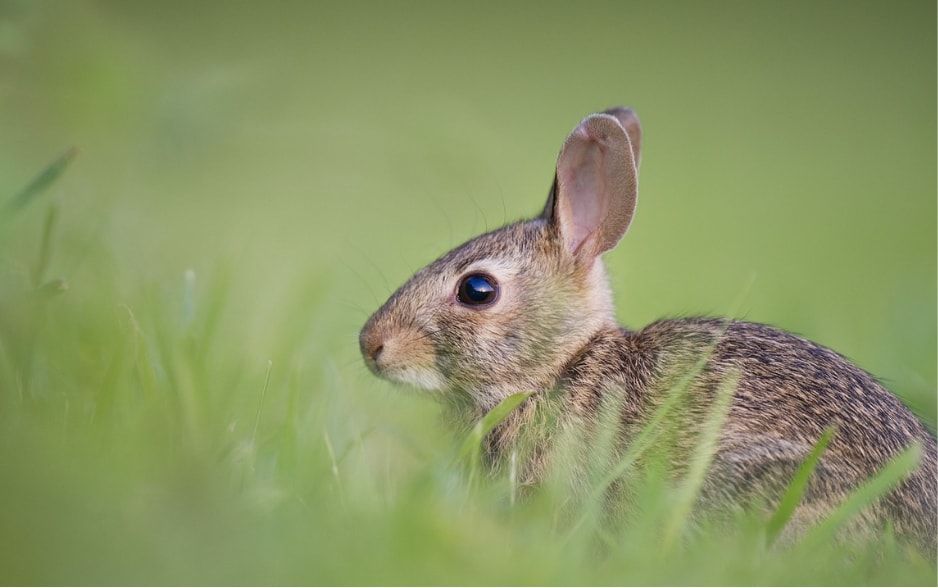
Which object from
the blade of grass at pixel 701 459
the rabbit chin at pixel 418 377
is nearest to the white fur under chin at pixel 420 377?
the rabbit chin at pixel 418 377

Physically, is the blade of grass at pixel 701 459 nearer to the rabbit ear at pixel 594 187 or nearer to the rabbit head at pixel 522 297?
the rabbit head at pixel 522 297

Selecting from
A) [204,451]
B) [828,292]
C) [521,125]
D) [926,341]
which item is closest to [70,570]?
[204,451]

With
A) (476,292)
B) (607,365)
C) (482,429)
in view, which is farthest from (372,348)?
(607,365)

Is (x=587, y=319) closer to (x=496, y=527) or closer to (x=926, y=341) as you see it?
(x=496, y=527)

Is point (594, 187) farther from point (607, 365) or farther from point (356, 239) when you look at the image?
point (356, 239)

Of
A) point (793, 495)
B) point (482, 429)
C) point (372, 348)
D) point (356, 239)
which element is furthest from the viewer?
point (356, 239)

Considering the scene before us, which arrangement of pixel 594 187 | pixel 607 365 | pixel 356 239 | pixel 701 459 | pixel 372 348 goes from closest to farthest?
pixel 701 459 < pixel 607 365 < pixel 372 348 < pixel 594 187 < pixel 356 239

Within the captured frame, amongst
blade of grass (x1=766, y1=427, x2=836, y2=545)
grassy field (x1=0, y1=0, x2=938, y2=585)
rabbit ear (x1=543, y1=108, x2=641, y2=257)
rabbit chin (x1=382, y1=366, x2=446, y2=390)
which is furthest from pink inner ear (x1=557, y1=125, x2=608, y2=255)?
blade of grass (x1=766, y1=427, x2=836, y2=545)
